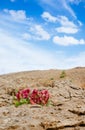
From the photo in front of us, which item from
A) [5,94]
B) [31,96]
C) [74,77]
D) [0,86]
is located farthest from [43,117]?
[74,77]

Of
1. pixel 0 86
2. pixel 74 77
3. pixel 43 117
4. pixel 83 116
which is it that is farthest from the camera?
pixel 74 77

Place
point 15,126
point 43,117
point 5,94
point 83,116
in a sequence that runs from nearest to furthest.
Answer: point 15,126 < point 43,117 < point 83,116 < point 5,94

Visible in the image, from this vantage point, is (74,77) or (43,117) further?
(74,77)

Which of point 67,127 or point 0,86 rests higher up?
point 0,86

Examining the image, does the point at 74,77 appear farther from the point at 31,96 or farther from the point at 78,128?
the point at 78,128

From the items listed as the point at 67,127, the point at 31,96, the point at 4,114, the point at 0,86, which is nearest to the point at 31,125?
the point at 67,127

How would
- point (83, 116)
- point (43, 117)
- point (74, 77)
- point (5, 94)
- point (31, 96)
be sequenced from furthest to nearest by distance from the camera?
point (74, 77), point (5, 94), point (31, 96), point (83, 116), point (43, 117)

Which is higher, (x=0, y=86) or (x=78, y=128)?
(x=0, y=86)

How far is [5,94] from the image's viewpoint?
1599 cm

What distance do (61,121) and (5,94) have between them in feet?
25.7

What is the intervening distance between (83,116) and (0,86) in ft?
30.2

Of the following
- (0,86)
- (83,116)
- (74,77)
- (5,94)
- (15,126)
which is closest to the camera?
(15,126)

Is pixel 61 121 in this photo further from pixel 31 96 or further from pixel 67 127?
pixel 31 96

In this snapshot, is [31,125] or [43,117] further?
[43,117]
